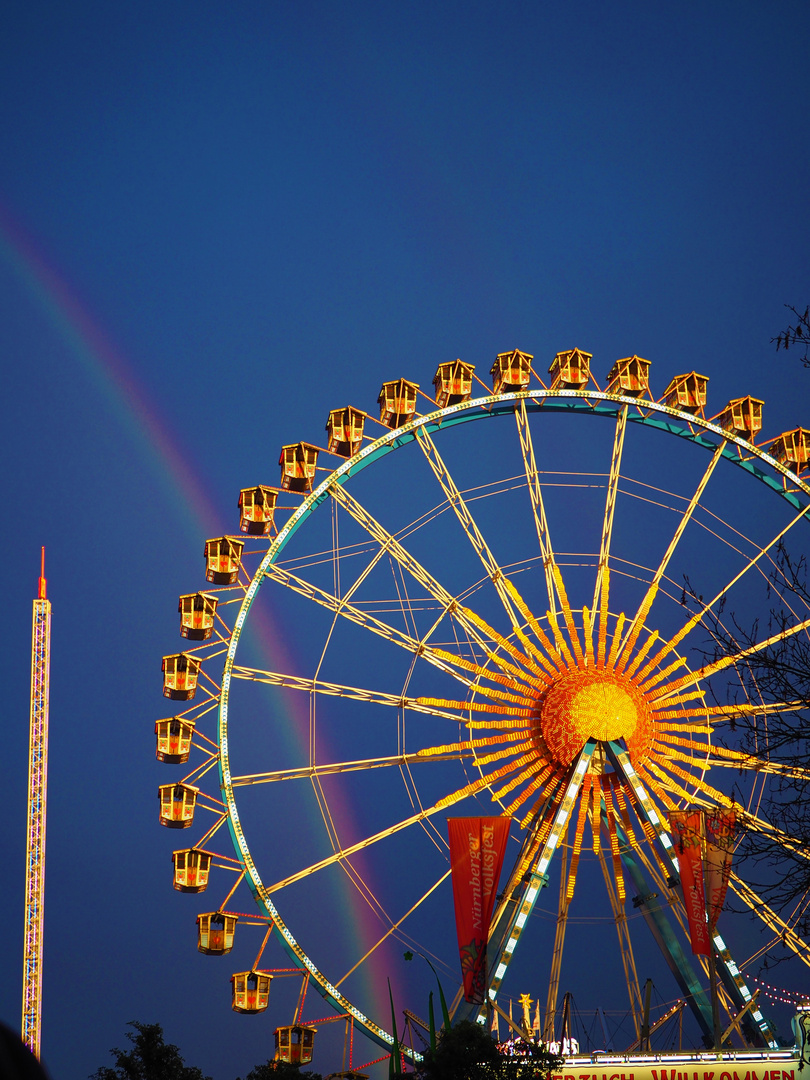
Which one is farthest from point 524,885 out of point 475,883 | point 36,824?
point 36,824

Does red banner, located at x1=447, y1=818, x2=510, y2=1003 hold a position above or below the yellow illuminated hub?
below

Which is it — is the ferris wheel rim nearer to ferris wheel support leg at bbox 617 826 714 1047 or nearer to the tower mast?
ferris wheel support leg at bbox 617 826 714 1047

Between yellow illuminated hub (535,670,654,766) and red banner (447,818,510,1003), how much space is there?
219cm

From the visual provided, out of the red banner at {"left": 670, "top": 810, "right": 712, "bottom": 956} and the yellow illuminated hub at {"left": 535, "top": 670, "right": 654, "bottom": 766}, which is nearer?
the red banner at {"left": 670, "top": 810, "right": 712, "bottom": 956}

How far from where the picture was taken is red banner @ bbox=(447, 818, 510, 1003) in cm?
2314

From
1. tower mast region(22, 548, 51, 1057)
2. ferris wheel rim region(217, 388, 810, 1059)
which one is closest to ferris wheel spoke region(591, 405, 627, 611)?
ferris wheel rim region(217, 388, 810, 1059)

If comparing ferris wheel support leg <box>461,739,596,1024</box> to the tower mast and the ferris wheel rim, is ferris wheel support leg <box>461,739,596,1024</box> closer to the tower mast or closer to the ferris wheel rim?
→ the ferris wheel rim

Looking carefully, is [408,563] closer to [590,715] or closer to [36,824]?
[590,715]

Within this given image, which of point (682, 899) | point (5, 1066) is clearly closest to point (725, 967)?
point (682, 899)

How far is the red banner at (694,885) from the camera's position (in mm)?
23719

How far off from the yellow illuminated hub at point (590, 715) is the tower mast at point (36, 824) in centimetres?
2892

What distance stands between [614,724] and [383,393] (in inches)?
356

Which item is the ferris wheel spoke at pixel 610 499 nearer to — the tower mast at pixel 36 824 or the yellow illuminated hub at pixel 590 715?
the yellow illuminated hub at pixel 590 715

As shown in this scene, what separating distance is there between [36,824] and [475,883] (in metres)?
32.1
